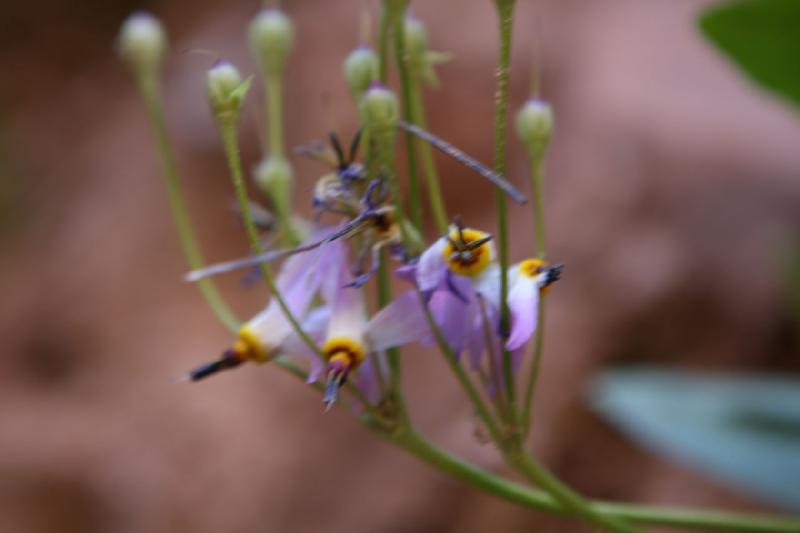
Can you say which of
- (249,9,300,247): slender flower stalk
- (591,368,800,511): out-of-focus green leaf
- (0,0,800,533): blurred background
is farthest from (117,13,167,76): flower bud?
(0,0,800,533): blurred background

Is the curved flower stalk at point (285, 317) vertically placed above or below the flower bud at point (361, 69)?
below

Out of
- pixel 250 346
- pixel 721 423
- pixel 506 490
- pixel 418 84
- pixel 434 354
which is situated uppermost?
pixel 418 84

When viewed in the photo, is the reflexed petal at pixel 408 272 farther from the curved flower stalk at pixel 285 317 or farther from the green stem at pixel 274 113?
the green stem at pixel 274 113

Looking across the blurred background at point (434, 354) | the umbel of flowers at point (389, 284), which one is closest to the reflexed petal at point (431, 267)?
the umbel of flowers at point (389, 284)

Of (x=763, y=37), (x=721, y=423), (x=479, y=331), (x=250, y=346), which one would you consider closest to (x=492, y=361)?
(x=479, y=331)

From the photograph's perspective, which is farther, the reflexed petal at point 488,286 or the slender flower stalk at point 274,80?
the slender flower stalk at point 274,80

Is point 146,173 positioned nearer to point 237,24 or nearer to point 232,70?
point 237,24

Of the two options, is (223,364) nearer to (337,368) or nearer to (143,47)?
(337,368)
